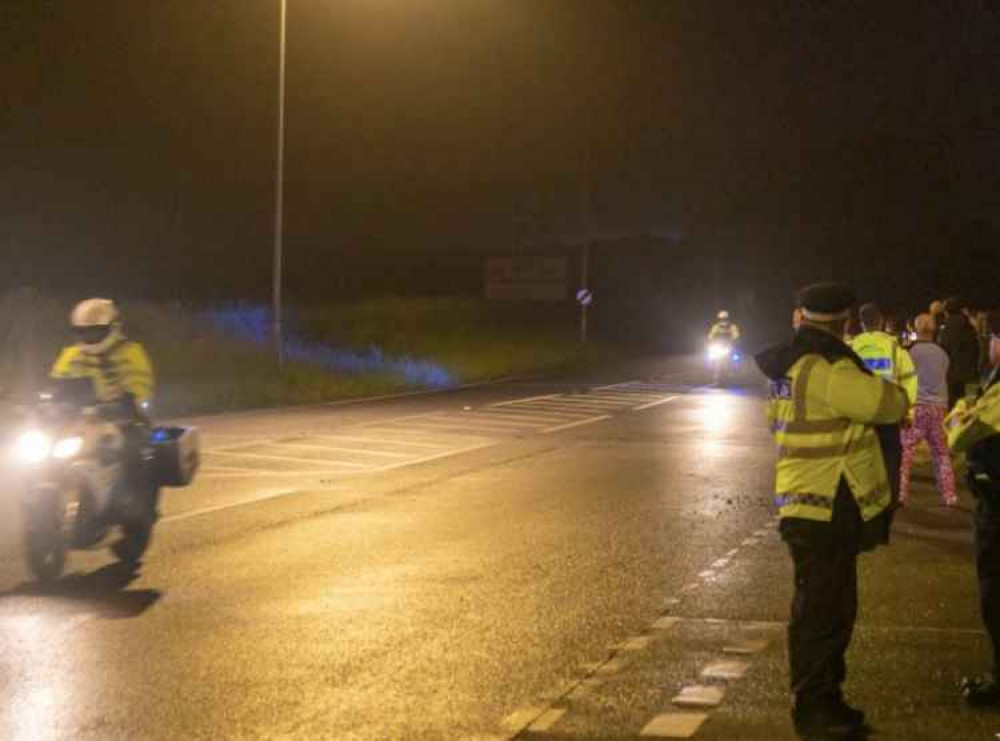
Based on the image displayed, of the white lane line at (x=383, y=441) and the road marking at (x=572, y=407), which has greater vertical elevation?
the white lane line at (x=383, y=441)

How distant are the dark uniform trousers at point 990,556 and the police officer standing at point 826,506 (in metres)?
0.69

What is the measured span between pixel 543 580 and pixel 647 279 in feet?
269

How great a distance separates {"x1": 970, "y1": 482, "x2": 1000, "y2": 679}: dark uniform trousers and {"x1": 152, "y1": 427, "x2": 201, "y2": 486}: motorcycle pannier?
5910 millimetres

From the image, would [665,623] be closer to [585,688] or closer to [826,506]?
[585,688]

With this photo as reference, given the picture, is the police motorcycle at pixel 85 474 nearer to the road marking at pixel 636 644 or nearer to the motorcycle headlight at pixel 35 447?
the motorcycle headlight at pixel 35 447

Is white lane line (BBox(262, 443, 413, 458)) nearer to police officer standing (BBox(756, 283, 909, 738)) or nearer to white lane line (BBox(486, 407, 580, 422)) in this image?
white lane line (BBox(486, 407, 580, 422))

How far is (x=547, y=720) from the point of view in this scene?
6645 millimetres

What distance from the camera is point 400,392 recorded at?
3438 cm

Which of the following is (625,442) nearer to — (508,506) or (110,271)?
(508,506)

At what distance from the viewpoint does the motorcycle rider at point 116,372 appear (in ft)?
34.7

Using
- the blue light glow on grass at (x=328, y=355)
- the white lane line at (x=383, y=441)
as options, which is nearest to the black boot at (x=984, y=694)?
the white lane line at (x=383, y=441)

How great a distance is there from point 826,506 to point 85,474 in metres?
5.39

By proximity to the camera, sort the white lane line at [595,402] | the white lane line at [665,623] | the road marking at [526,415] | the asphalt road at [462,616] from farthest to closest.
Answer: the white lane line at [595,402] → the road marking at [526,415] → the white lane line at [665,623] → the asphalt road at [462,616]

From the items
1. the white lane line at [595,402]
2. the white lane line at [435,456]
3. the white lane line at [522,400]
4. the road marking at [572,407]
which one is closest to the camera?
the white lane line at [435,456]
